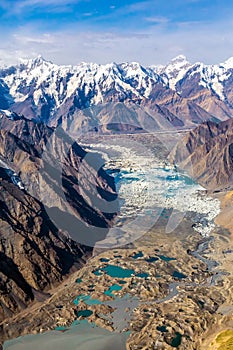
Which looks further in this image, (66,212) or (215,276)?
(66,212)

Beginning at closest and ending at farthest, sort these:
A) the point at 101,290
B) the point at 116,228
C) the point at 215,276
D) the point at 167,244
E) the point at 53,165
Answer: the point at 101,290
the point at 215,276
the point at 167,244
the point at 116,228
the point at 53,165

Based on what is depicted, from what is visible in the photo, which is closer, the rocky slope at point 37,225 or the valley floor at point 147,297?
the valley floor at point 147,297

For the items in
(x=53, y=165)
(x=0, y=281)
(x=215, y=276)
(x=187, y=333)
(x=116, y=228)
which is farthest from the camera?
(x=53, y=165)

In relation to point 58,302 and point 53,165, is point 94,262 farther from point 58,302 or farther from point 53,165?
point 53,165

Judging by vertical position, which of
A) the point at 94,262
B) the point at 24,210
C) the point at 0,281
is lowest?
the point at 94,262

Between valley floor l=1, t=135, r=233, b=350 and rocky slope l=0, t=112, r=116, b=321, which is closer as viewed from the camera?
valley floor l=1, t=135, r=233, b=350

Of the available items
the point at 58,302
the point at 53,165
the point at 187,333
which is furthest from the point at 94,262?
the point at 53,165

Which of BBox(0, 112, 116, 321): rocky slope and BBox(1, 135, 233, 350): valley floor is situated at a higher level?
BBox(0, 112, 116, 321): rocky slope

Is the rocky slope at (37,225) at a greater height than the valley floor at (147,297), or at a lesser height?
greater
